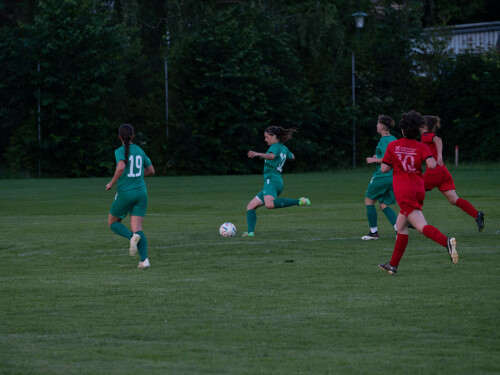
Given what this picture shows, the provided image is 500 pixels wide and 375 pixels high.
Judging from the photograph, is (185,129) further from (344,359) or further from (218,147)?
(344,359)

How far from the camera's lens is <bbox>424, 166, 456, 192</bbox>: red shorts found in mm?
11984

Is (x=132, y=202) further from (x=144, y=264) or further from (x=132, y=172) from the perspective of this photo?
(x=144, y=264)

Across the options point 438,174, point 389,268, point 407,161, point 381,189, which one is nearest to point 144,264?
point 389,268

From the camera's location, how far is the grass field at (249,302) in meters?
5.31

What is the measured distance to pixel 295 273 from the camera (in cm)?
893

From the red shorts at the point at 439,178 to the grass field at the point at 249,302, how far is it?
837mm

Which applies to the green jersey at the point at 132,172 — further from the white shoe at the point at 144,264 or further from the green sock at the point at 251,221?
the green sock at the point at 251,221

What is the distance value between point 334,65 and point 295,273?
Result: 96.5 ft

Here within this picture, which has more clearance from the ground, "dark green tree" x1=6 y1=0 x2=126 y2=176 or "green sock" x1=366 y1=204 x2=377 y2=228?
"dark green tree" x1=6 y1=0 x2=126 y2=176

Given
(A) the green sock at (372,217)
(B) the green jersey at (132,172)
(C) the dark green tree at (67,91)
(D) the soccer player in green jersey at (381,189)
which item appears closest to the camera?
(B) the green jersey at (132,172)

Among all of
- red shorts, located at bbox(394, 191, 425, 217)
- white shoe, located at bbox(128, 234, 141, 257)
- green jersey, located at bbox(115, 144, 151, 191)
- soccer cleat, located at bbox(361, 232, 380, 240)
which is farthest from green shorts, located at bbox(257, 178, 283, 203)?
red shorts, located at bbox(394, 191, 425, 217)

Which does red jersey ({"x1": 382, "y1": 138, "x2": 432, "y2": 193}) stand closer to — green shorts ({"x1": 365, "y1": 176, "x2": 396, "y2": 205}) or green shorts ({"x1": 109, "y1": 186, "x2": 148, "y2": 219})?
green shorts ({"x1": 109, "y1": 186, "x2": 148, "y2": 219})

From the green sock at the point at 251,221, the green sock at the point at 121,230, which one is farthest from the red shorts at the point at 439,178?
the green sock at the point at 121,230

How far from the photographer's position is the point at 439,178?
1202 cm
